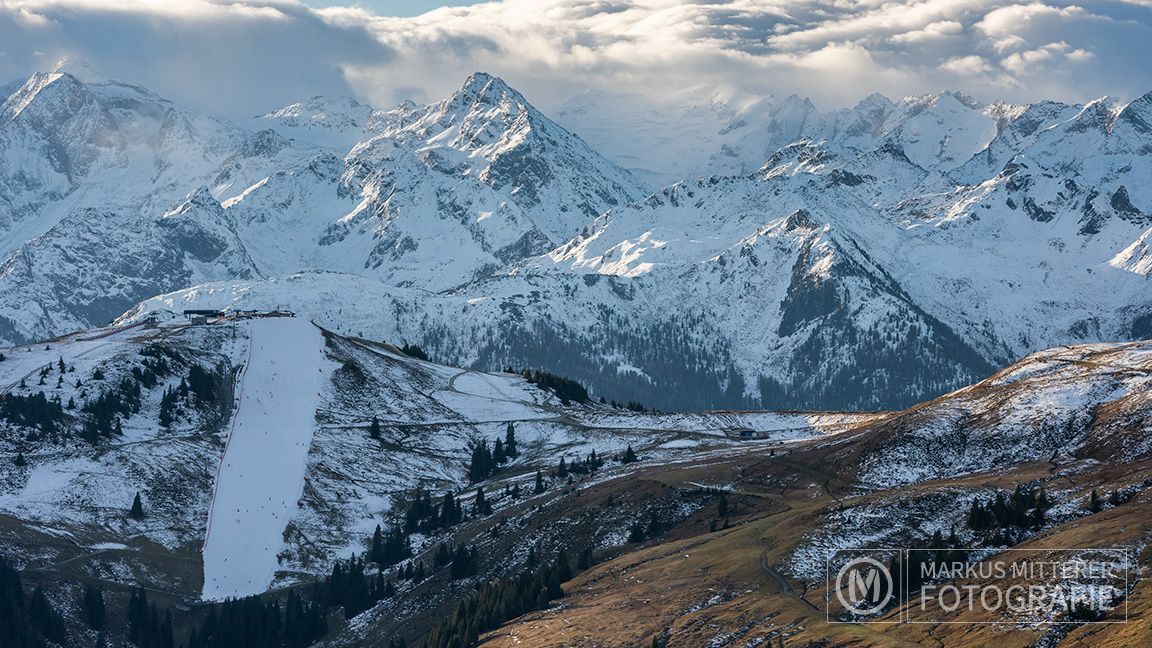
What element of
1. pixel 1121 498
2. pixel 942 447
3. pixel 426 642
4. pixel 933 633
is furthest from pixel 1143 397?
pixel 426 642

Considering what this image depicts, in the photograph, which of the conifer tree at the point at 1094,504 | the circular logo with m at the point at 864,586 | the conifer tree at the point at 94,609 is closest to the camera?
the circular logo with m at the point at 864,586

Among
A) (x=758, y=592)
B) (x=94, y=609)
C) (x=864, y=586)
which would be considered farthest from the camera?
(x=94, y=609)

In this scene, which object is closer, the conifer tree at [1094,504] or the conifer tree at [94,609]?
the conifer tree at [1094,504]

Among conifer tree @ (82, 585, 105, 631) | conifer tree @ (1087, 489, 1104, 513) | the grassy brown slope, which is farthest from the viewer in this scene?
conifer tree @ (82, 585, 105, 631)

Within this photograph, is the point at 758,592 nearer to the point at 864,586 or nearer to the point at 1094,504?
the point at 864,586

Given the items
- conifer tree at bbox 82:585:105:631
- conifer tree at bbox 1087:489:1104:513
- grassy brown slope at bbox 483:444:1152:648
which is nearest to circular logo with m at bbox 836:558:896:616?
grassy brown slope at bbox 483:444:1152:648

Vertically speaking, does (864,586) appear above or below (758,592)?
above

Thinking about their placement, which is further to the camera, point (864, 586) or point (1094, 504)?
point (1094, 504)

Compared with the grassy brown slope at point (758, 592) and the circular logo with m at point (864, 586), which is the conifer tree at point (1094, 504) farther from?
the circular logo with m at point (864, 586)

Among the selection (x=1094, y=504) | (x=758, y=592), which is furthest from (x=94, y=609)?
(x=1094, y=504)

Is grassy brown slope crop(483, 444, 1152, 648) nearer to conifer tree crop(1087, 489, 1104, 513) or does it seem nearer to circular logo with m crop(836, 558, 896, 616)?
circular logo with m crop(836, 558, 896, 616)

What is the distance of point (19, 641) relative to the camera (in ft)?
553

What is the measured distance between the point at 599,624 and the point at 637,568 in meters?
19.9

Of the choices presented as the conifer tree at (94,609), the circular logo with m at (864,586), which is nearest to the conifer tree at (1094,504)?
the circular logo with m at (864,586)
